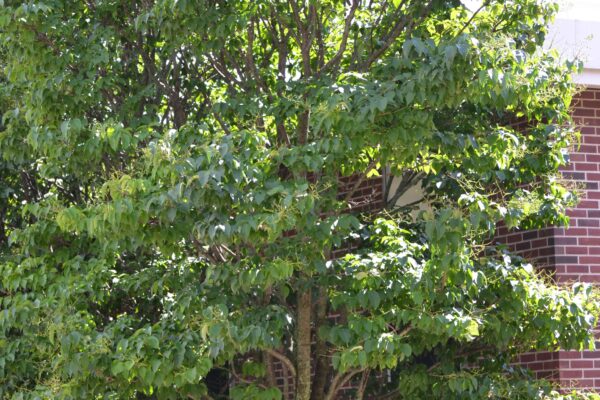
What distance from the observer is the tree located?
20.8ft

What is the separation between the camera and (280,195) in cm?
628

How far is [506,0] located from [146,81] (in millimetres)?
2781

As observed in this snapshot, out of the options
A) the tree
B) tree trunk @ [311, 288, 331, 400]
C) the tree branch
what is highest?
the tree branch

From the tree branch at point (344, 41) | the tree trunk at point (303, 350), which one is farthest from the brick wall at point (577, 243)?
the tree trunk at point (303, 350)

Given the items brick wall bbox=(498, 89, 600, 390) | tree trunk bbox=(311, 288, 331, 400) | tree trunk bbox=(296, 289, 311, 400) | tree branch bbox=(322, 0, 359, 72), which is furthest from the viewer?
brick wall bbox=(498, 89, 600, 390)

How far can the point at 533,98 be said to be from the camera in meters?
7.05

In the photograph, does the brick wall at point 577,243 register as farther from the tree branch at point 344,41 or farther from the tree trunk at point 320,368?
the tree branch at point 344,41

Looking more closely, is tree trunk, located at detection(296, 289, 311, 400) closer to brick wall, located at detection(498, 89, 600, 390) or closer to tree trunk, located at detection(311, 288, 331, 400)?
tree trunk, located at detection(311, 288, 331, 400)

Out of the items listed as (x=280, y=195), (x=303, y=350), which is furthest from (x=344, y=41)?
(x=303, y=350)

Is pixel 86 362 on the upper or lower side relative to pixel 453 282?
lower

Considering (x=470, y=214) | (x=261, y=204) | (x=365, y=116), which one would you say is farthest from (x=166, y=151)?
(x=470, y=214)

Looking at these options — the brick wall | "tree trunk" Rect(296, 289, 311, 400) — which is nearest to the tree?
"tree trunk" Rect(296, 289, 311, 400)

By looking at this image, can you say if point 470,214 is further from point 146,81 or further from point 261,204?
point 146,81

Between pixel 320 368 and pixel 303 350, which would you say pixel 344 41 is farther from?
pixel 320 368
